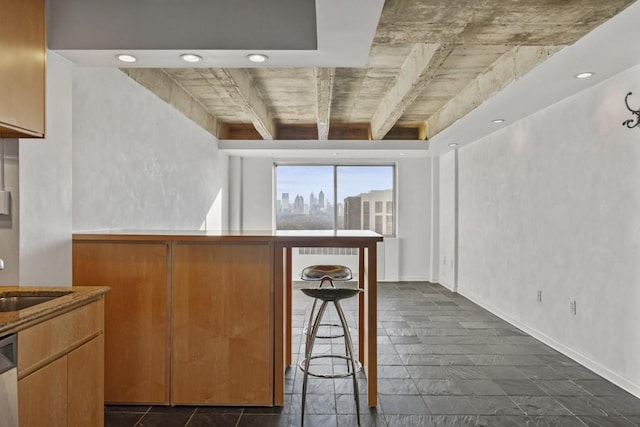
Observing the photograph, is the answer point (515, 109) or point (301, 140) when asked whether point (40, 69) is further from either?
point (301, 140)

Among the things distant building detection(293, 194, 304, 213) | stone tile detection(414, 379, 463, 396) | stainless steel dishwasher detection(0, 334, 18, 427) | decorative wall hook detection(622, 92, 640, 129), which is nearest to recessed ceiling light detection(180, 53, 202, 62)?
stainless steel dishwasher detection(0, 334, 18, 427)

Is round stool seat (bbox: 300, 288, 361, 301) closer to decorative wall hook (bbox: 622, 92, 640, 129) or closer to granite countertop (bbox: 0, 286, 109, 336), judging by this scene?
granite countertop (bbox: 0, 286, 109, 336)

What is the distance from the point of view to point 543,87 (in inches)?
130

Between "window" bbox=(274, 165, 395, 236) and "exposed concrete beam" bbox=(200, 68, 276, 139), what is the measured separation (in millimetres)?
1910

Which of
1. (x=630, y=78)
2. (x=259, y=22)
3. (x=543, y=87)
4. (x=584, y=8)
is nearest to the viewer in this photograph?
(x=584, y=8)

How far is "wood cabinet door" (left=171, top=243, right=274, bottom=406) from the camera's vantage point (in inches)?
104

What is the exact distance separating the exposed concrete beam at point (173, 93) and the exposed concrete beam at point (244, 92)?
0.41 m

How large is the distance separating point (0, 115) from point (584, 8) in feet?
9.58

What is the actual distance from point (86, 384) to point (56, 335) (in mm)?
380

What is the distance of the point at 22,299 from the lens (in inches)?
79.0

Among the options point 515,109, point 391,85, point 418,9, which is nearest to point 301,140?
point 391,85

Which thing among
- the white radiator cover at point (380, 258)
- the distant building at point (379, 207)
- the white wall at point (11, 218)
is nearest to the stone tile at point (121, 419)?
the white wall at point (11, 218)

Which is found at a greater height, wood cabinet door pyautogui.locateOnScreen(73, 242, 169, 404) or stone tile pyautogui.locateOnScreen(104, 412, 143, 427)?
wood cabinet door pyautogui.locateOnScreen(73, 242, 169, 404)

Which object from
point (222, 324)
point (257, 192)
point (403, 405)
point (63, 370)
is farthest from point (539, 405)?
point (257, 192)
